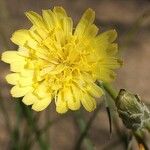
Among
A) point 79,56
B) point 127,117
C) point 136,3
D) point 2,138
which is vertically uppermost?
point 136,3

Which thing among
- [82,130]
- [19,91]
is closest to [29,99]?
[19,91]

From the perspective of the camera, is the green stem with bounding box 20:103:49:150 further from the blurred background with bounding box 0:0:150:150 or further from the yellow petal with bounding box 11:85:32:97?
the blurred background with bounding box 0:0:150:150

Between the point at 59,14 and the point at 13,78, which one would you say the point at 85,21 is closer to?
the point at 59,14

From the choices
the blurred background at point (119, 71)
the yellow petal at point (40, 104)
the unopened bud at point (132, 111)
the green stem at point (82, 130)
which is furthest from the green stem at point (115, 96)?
the blurred background at point (119, 71)

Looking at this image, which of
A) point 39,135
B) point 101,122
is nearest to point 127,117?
point 39,135

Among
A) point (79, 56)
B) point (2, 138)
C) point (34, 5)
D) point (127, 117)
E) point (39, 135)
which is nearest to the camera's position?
point (127, 117)

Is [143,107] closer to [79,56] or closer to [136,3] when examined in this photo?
[79,56]

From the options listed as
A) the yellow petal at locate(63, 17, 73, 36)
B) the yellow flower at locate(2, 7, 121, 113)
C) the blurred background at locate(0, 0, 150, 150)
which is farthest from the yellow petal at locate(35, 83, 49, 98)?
the blurred background at locate(0, 0, 150, 150)
